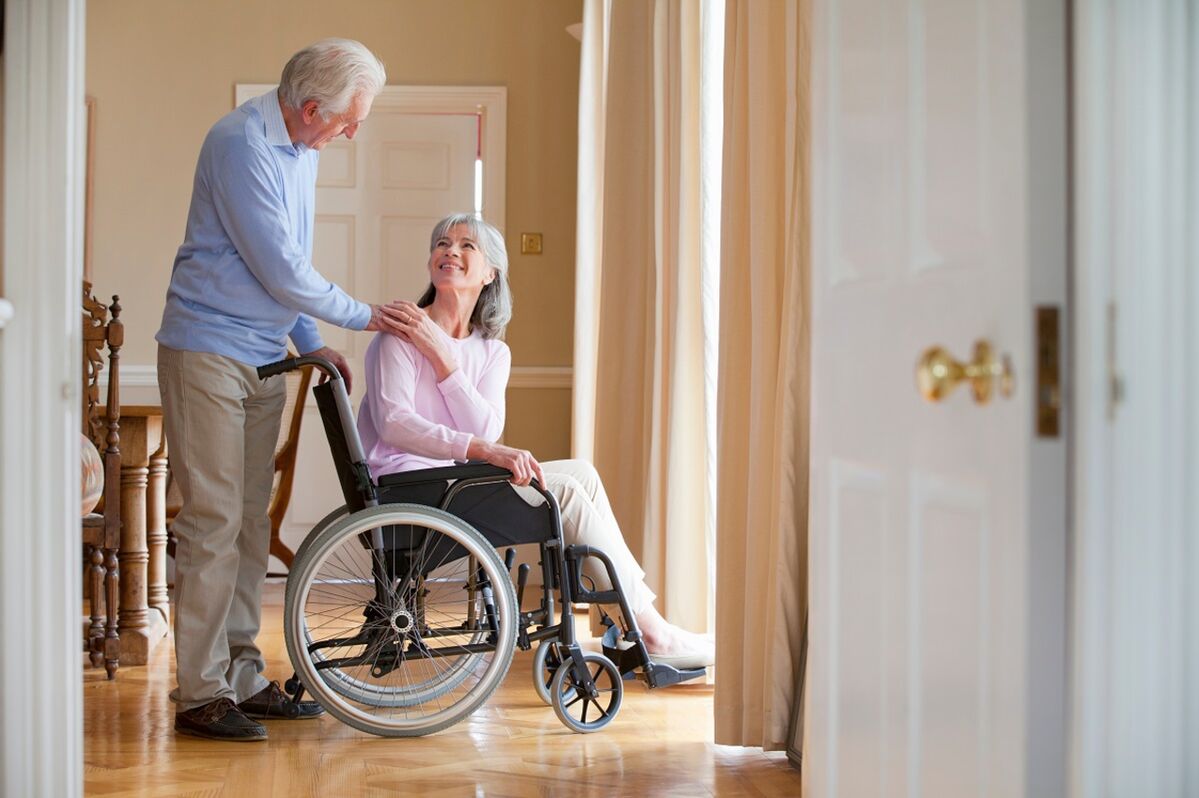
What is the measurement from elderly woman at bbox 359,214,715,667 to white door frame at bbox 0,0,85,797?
1393mm

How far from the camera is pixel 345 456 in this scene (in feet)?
8.80

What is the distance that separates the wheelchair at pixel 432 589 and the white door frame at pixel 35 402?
122 centimetres

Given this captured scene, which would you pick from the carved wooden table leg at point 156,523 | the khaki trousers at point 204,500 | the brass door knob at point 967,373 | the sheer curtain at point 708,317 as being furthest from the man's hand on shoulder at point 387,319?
the brass door knob at point 967,373

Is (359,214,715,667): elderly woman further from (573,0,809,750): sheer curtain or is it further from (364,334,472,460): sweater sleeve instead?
(573,0,809,750): sheer curtain

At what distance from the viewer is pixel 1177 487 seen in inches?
42.0

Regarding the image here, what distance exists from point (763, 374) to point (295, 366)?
3.18ft

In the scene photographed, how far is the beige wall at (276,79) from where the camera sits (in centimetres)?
546

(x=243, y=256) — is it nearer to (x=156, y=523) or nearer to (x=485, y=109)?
(x=156, y=523)

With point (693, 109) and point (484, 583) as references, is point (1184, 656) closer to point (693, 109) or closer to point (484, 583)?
point (484, 583)

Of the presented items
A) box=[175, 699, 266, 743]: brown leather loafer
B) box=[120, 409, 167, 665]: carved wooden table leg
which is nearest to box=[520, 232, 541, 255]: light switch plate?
box=[120, 409, 167, 665]: carved wooden table leg

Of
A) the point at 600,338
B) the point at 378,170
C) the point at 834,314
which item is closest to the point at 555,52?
the point at 378,170

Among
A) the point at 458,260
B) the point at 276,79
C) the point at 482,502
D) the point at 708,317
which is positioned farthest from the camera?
the point at 276,79

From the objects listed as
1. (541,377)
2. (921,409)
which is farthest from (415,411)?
(541,377)

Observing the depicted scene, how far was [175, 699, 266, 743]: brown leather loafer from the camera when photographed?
2.68 metres
